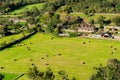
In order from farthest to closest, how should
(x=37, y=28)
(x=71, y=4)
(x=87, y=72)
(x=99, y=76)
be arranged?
(x=71, y=4)
(x=37, y=28)
(x=87, y=72)
(x=99, y=76)

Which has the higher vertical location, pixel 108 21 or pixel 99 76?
pixel 99 76

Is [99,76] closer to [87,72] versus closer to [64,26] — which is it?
[87,72]

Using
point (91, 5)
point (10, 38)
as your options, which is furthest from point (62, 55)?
point (91, 5)

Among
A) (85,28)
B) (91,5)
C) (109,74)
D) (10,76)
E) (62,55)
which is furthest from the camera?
(91,5)

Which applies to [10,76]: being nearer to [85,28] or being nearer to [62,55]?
[62,55]

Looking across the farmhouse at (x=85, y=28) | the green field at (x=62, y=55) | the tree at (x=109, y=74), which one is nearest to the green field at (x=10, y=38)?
the green field at (x=62, y=55)

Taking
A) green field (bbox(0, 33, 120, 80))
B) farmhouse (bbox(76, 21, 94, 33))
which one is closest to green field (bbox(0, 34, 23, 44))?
green field (bbox(0, 33, 120, 80))

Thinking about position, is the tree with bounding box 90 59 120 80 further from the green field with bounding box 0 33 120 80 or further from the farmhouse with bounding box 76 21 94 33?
the farmhouse with bounding box 76 21 94 33

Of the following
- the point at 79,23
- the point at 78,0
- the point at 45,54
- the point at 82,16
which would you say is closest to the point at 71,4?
the point at 78,0
